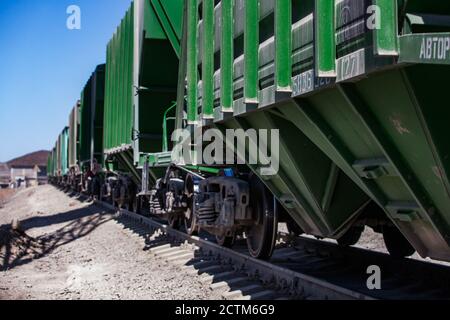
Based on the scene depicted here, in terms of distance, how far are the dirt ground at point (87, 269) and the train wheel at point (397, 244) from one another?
89.4 inches

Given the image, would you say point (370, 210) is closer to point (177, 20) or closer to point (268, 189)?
point (268, 189)

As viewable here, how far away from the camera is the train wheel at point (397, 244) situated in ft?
20.2

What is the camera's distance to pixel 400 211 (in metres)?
3.71

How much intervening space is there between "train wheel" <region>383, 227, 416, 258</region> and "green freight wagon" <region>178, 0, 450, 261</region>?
0.05ft

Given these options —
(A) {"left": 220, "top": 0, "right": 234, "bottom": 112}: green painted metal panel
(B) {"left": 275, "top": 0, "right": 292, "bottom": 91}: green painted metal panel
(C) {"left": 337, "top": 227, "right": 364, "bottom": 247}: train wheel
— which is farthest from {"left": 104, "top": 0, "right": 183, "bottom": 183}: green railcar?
(B) {"left": 275, "top": 0, "right": 292, "bottom": 91}: green painted metal panel

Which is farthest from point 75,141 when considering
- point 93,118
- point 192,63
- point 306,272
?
point 306,272

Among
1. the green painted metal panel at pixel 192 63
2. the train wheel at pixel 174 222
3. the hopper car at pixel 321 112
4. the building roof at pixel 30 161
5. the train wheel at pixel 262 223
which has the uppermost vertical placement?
the building roof at pixel 30 161

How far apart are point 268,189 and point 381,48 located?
3656 millimetres

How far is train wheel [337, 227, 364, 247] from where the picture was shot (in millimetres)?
6804

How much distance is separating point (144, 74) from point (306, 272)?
19.3 feet

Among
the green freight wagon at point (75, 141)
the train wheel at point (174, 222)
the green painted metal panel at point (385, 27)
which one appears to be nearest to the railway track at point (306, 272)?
the train wheel at point (174, 222)

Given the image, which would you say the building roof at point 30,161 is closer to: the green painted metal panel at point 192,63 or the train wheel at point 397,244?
the green painted metal panel at point 192,63
